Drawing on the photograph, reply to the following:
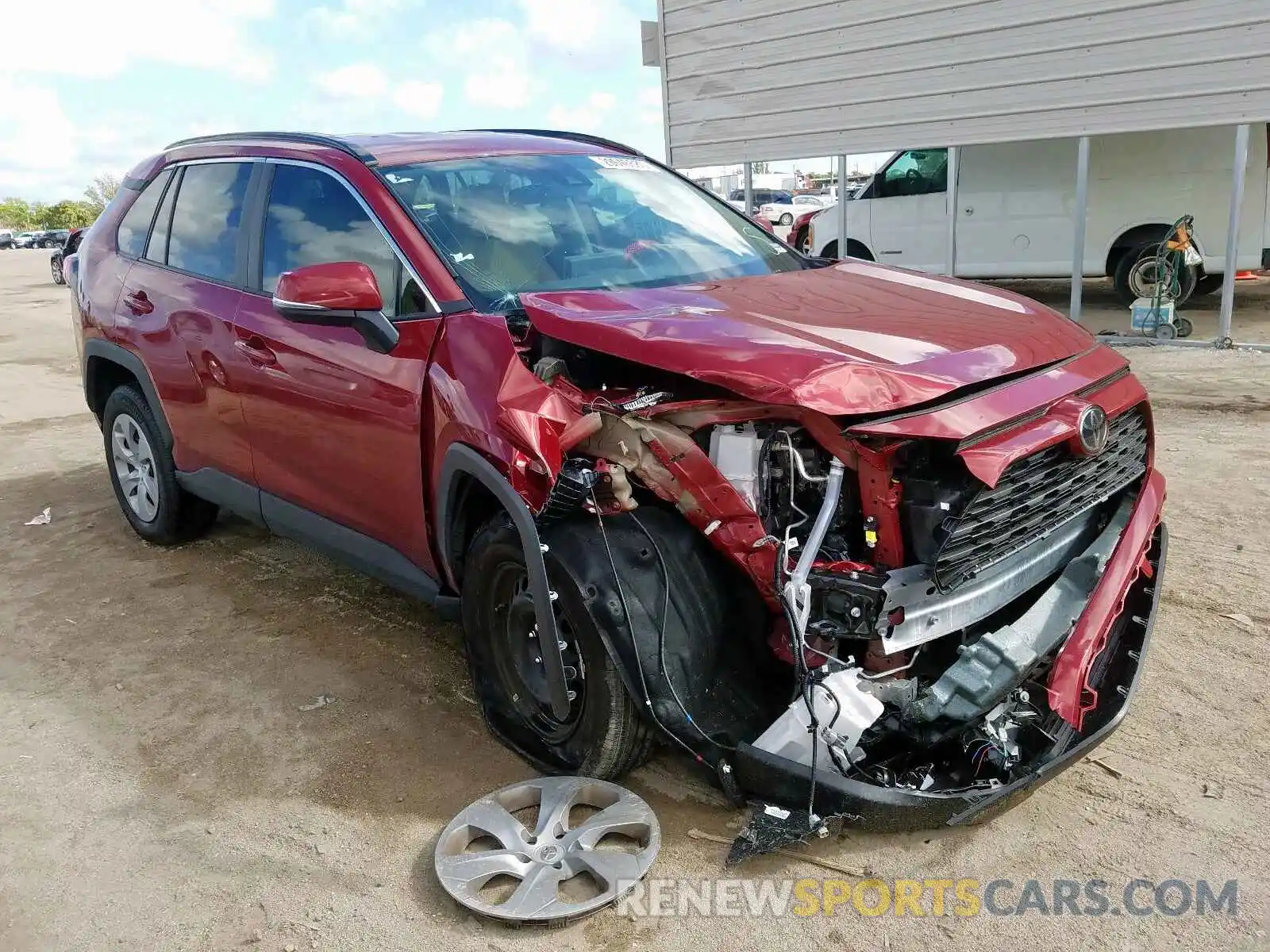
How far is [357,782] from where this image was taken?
3.20m

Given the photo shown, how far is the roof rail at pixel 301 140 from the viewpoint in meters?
3.73

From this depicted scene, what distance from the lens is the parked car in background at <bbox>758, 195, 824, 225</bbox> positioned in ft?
119

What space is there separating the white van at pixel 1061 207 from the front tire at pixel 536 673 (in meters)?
9.37

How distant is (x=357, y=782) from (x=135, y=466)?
2.94 m

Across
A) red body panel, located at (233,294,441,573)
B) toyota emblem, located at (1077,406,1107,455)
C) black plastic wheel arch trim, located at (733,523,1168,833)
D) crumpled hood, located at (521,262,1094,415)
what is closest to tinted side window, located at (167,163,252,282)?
red body panel, located at (233,294,441,573)

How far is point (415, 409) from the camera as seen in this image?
10.6 feet

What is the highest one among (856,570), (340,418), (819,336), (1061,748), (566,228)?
(566,228)

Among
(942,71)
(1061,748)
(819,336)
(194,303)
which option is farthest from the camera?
(942,71)

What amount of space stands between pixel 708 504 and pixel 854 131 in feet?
31.6

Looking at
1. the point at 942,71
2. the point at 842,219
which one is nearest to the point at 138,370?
the point at 942,71

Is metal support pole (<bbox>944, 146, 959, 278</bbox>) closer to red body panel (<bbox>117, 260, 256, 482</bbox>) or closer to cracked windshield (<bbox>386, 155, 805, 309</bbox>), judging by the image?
cracked windshield (<bbox>386, 155, 805, 309</bbox>)

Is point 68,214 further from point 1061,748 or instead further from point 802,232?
point 1061,748

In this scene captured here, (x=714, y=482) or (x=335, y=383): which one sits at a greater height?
(x=335, y=383)

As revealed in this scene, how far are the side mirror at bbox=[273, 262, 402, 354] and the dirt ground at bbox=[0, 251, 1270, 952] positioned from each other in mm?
1325
